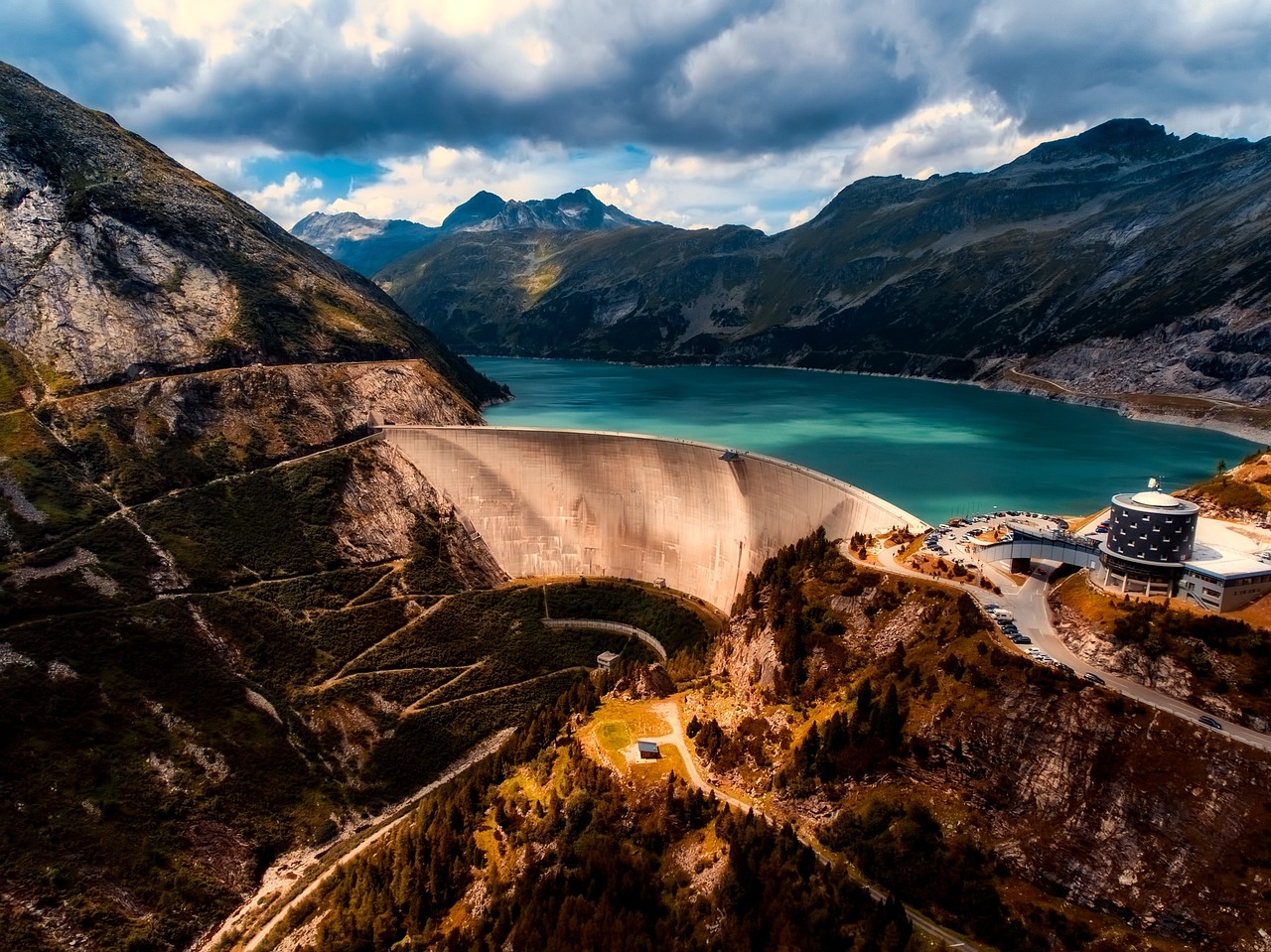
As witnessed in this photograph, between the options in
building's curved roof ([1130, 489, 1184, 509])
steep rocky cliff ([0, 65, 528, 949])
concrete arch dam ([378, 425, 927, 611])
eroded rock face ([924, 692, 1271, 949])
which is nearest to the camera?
eroded rock face ([924, 692, 1271, 949])

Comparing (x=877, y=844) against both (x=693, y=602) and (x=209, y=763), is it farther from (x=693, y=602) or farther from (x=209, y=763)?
(x=209, y=763)

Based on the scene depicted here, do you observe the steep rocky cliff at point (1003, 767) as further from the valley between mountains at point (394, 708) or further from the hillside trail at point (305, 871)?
the hillside trail at point (305, 871)

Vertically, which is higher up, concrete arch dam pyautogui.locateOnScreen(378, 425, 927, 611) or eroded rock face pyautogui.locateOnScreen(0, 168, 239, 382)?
eroded rock face pyautogui.locateOnScreen(0, 168, 239, 382)

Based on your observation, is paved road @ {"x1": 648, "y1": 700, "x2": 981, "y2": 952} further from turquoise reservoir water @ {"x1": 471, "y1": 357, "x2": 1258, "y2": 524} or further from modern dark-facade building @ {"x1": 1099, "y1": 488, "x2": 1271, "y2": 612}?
turquoise reservoir water @ {"x1": 471, "y1": 357, "x2": 1258, "y2": 524}

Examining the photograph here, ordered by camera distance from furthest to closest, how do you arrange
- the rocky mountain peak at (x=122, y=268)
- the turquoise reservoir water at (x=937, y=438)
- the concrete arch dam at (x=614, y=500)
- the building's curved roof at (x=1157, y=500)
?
1. the turquoise reservoir water at (x=937, y=438)
2. the rocky mountain peak at (x=122, y=268)
3. the concrete arch dam at (x=614, y=500)
4. the building's curved roof at (x=1157, y=500)

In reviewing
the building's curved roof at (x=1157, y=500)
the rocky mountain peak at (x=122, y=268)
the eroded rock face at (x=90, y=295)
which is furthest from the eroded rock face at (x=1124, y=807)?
the eroded rock face at (x=90, y=295)

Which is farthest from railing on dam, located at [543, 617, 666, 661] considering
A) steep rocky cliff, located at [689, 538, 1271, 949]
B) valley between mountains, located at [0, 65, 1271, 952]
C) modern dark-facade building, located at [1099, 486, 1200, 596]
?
modern dark-facade building, located at [1099, 486, 1200, 596]

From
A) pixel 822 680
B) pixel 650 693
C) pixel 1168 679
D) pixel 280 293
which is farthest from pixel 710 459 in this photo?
pixel 280 293
